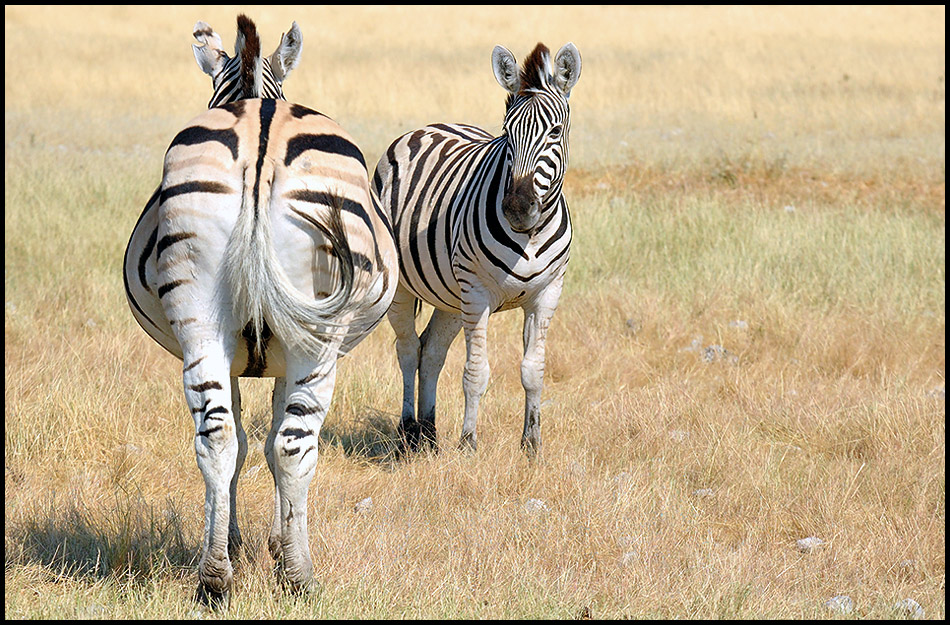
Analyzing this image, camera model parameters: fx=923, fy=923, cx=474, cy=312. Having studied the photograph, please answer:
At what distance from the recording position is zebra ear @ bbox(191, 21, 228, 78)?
13.1ft

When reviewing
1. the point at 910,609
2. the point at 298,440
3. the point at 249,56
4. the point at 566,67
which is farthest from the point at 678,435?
the point at 249,56

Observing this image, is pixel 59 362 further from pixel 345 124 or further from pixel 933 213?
pixel 345 124

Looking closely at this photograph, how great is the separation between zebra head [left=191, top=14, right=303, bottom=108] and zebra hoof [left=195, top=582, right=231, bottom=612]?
1.75 metres

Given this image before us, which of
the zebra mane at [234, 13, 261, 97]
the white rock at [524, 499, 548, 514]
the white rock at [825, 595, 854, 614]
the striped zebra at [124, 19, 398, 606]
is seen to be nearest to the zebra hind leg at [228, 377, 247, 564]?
the striped zebra at [124, 19, 398, 606]

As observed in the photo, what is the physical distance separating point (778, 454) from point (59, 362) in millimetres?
4497

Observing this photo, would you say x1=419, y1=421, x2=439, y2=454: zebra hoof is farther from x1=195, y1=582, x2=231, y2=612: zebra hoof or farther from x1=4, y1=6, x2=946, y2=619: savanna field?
x1=195, y1=582, x2=231, y2=612: zebra hoof

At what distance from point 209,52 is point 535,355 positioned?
2.30 metres

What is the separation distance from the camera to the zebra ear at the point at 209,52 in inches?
158

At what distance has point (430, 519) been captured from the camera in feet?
13.9

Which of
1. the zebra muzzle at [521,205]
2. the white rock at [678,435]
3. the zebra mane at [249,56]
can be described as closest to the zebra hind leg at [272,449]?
the zebra mane at [249,56]

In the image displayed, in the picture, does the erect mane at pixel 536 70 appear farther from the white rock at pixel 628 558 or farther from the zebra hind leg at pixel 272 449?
the white rock at pixel 628 558

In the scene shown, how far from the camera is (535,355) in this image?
5109 mm

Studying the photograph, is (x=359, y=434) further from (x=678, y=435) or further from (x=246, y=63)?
(x=246, y=63)

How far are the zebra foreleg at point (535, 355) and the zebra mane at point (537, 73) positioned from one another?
1.03 m
